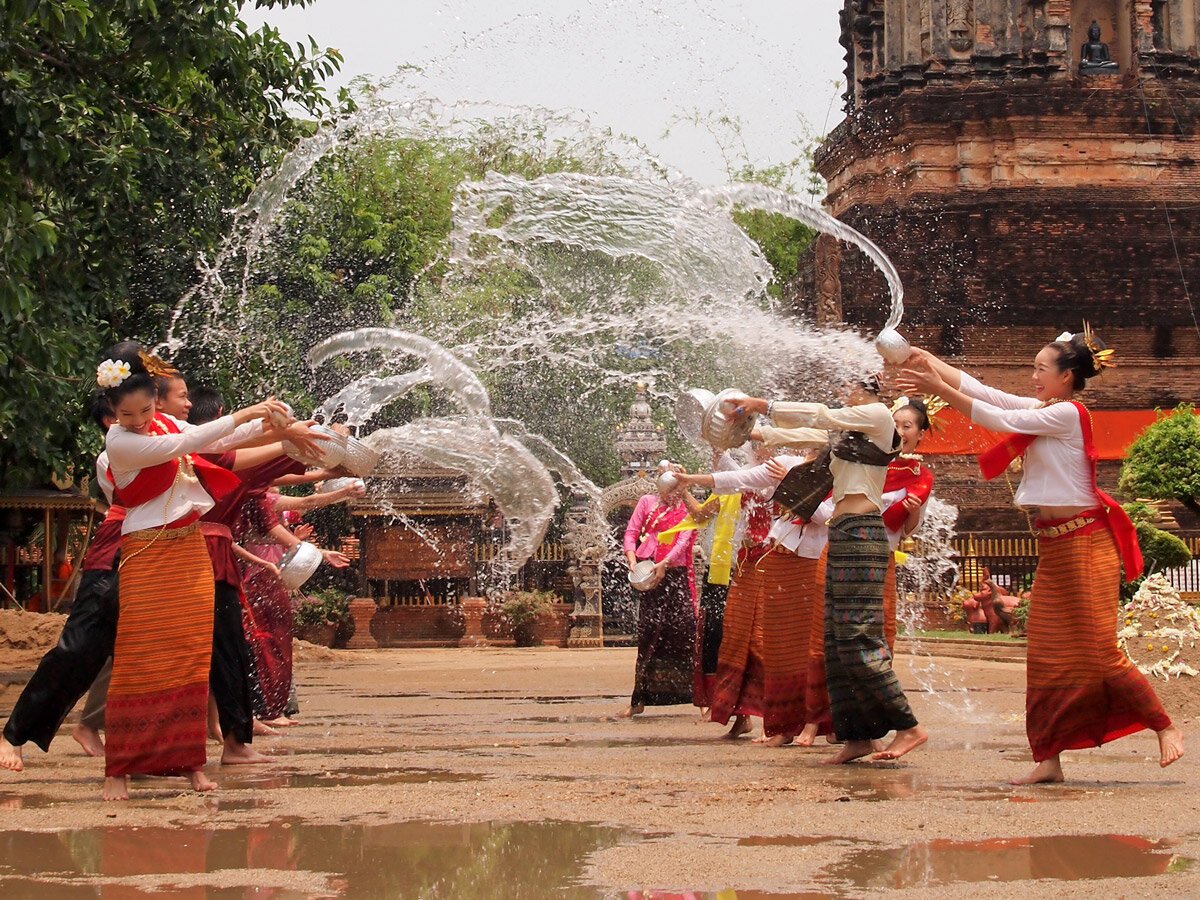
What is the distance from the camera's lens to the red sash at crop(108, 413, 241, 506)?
621 centimetres

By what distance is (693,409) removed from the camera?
775 cm

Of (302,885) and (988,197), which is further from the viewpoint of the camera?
(988,197)

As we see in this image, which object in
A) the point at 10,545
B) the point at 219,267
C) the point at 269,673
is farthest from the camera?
the point at 10,545

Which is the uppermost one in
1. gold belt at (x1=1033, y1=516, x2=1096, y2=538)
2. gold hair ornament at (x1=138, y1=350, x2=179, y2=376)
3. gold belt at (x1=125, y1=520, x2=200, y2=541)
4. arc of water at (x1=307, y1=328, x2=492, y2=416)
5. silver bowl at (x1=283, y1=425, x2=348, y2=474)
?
arc of water at (x1=307, y1=328, x2=492, y2=416)

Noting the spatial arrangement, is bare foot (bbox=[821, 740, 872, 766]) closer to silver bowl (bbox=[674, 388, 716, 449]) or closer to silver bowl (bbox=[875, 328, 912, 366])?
silver bowl (bbox=[674, 388, 716, 449])

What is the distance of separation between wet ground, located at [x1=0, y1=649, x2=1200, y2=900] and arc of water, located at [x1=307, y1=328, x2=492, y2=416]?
2.20 meters

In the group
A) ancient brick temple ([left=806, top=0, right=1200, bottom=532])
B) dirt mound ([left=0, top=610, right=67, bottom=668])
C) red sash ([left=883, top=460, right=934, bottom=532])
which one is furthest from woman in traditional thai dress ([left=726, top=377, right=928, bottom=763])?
ancient brick temple ([left=806, top=0, right=1200, bottom=532])

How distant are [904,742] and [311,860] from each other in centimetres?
311

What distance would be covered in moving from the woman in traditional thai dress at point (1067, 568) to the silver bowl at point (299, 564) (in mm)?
3830

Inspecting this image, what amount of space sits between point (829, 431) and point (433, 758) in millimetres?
2230

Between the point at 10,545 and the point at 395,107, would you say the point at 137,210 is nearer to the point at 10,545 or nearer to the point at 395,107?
the point at 395,107

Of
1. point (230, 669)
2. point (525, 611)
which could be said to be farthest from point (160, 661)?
point (525, 611)

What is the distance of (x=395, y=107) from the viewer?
12172 mm

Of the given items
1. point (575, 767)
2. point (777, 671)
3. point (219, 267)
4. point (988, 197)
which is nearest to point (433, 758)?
point (575, 767)
